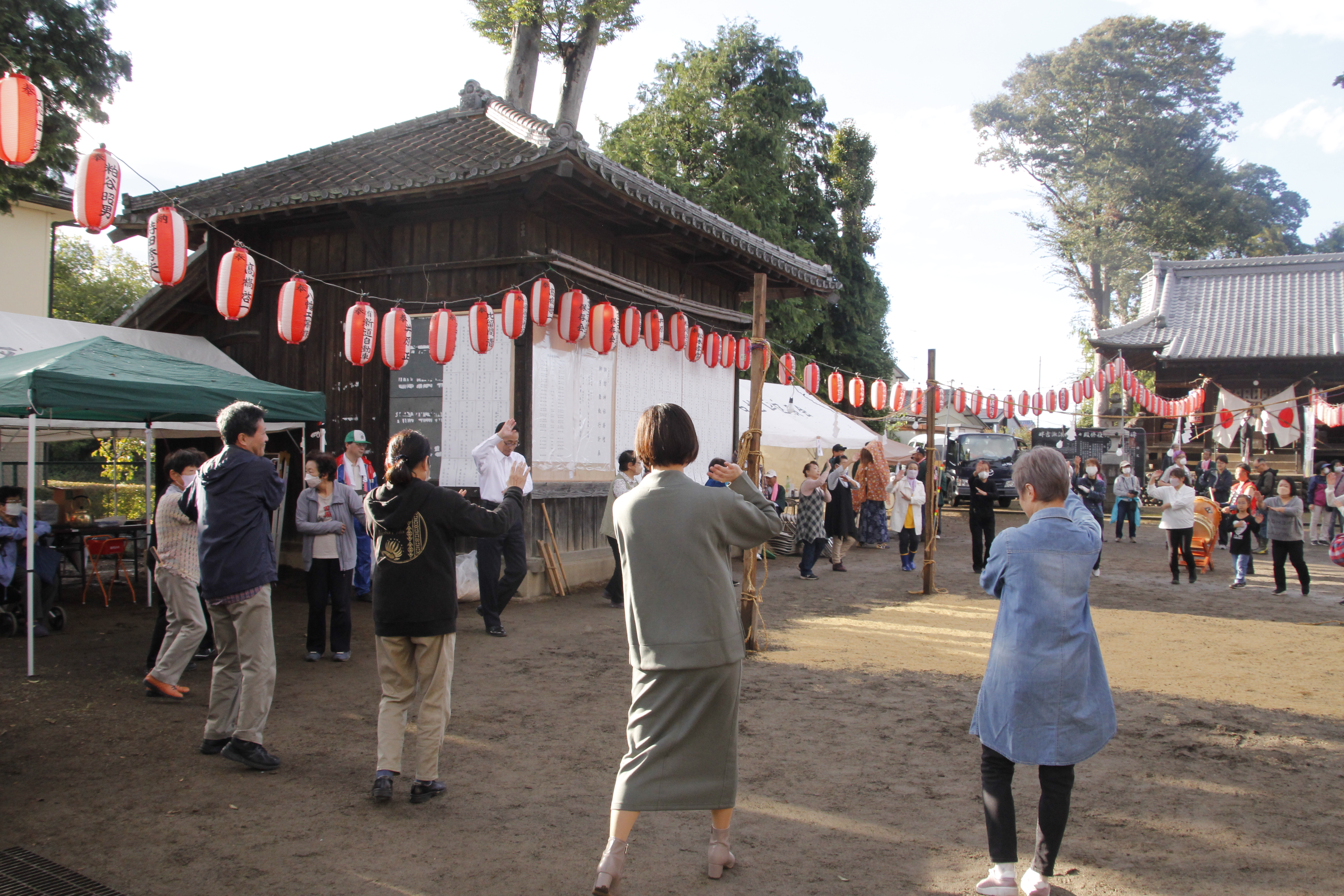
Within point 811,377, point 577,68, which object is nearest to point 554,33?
point 577,68

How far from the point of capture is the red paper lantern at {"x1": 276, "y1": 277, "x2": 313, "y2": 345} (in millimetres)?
8094

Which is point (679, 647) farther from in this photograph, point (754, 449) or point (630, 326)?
point (630, 326)

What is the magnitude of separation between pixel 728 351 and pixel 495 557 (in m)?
5.62

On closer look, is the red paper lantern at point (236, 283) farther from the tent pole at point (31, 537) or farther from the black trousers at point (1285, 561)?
the black trousers at point (1285, 561)

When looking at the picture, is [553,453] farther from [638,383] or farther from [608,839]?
[608,839]

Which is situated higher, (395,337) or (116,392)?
(395,337)

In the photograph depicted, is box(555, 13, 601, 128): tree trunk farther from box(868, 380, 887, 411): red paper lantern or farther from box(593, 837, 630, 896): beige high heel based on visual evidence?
box(593, 837, 630, 896): beige high heel

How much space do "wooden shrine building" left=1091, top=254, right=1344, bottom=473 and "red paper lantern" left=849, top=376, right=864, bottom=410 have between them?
38.2ft

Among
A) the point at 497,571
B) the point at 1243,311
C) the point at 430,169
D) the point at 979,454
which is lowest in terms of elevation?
the point at 497,571

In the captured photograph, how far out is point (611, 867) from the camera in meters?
2.97

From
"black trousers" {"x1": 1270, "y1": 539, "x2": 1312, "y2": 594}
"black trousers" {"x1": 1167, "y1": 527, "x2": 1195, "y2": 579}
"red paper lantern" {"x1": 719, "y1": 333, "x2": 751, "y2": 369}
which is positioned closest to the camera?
"black trousers" {"x1": 1270, "y1": 539, "x2": 1312, "y2": 594}

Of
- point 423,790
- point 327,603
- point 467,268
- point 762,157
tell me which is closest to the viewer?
point 423,790

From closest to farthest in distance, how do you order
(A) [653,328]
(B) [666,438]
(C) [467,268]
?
(B) [666,438], (C) [467,268], (A) [653,328]

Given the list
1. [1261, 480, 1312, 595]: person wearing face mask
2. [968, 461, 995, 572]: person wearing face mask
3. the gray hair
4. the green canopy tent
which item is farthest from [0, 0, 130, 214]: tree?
[1261, 480, 1312, 595]: person wearing face mask
